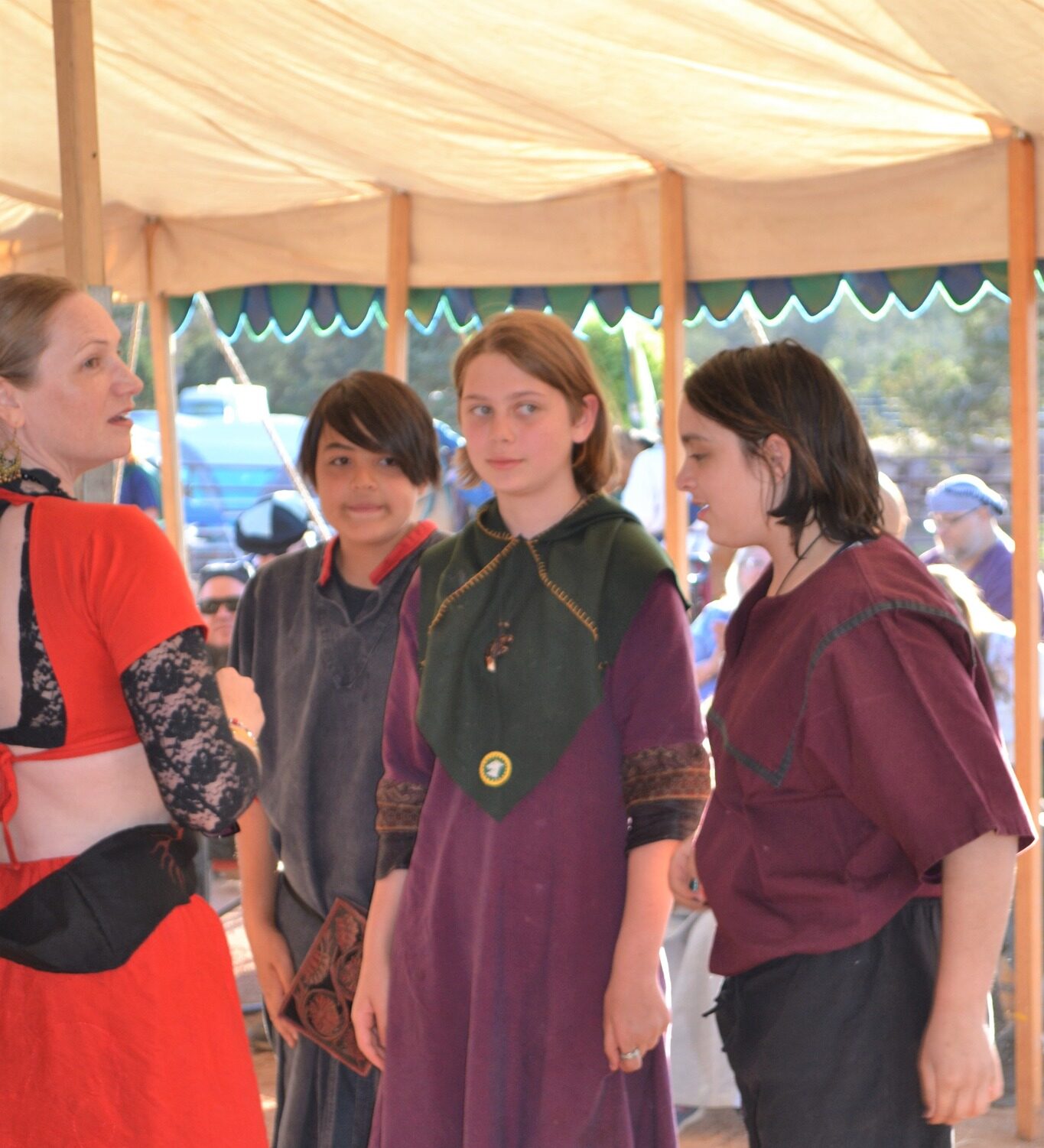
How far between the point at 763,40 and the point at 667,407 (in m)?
1.55

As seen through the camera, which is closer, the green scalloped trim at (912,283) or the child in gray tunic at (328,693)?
the child in gray tunic at (328,693)

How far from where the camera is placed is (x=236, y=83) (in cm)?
341

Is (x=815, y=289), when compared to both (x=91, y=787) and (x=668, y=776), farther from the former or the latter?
(x=91, y=787)

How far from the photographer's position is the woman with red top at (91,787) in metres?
1.61

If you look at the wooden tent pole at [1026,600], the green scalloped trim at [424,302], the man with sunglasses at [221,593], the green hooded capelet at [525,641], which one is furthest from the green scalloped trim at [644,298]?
the green hooded capelet at [525,641]

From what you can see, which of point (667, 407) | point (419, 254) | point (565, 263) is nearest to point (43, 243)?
point (419, 254)

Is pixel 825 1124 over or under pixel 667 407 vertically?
under

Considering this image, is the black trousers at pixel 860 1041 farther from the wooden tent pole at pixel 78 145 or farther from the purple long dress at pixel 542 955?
the wooden tent pole at pixel 78 145

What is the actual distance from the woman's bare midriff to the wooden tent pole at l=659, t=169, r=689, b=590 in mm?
2268

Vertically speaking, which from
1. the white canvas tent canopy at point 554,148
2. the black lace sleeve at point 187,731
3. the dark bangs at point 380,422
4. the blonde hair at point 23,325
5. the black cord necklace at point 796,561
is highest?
the white canvas tent canopy at point 554,148

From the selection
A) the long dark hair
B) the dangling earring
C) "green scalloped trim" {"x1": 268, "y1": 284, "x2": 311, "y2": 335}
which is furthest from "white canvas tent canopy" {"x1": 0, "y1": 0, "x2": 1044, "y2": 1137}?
the long dark hair

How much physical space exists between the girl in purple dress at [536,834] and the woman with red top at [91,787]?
0.28 m

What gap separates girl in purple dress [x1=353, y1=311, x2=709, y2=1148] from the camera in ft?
5.77

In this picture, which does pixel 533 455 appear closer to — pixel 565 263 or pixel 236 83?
pixel 236 83
